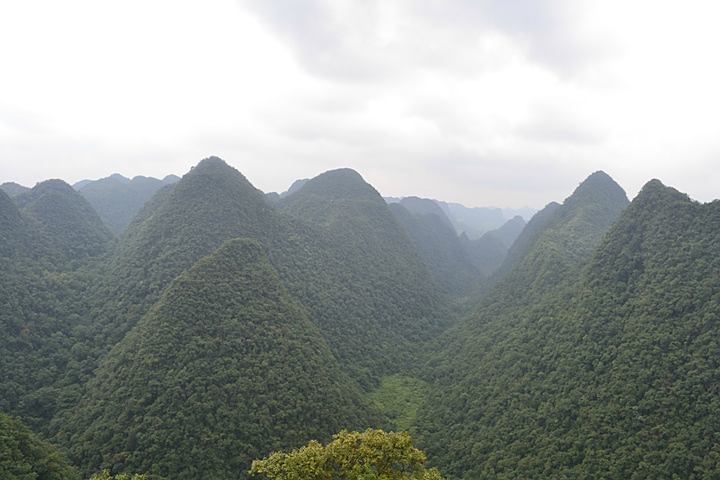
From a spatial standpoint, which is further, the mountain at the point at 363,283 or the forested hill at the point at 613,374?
the mountain at the point at 363,283

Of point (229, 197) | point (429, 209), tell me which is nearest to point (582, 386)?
point (229, 197)

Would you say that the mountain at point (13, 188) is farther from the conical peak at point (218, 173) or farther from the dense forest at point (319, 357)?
the conical peak at point (218, 173)

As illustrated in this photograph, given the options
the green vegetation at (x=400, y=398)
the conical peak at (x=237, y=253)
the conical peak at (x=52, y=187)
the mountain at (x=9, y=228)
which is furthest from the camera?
the conical peak at (x=52, y=187)

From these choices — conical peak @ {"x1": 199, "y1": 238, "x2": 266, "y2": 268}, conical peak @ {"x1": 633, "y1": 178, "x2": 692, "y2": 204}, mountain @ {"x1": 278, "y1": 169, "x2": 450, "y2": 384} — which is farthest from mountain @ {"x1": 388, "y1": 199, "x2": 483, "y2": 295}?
conical peak @ {"x1": 199, "y1": 238, "x2": 266, "y2": 268}

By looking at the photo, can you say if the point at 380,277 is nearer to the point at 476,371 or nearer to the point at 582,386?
the point at 476,371

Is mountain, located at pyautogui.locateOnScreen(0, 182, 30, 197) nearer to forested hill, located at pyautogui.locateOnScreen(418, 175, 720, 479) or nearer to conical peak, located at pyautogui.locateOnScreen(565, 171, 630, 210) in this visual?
forested hill, located at pyautogui.locateOnScreen(418, 175, 720, 479)

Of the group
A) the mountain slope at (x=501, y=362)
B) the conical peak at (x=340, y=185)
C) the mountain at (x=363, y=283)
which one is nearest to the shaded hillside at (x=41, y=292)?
the mountain at (x=363, y=283)

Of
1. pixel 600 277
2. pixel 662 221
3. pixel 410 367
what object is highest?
pixel 662 221
